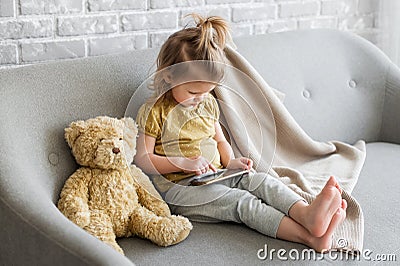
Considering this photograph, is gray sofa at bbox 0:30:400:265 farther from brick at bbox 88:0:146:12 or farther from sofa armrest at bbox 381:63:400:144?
brick at bbox 88:0:146:12

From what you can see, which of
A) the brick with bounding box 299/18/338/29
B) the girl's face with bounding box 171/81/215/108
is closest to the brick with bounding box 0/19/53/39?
the girl's face with bounding box 171/81/215/108

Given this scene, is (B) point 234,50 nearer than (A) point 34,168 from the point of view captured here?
No

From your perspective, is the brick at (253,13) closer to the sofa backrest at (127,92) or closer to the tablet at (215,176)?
the sofa backrest at (127,92)

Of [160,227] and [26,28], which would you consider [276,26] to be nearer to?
[26,28]

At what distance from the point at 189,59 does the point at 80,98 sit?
0.34 meters

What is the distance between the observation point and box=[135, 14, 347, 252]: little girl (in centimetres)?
189

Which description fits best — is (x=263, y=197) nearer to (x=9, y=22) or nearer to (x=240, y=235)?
(x=240, y=235)

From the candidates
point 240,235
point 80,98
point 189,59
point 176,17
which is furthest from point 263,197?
point 176,17

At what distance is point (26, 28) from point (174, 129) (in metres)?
0.61

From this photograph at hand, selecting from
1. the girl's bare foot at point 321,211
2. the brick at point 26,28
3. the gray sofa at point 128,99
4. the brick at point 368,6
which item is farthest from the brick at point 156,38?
the brick at point 368,6

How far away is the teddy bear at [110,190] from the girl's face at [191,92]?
17 centimetres

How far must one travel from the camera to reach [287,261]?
1728 mm

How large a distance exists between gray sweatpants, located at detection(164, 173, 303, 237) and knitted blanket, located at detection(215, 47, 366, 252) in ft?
0.42

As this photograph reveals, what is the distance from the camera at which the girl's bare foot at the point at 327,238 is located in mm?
→ 1782
